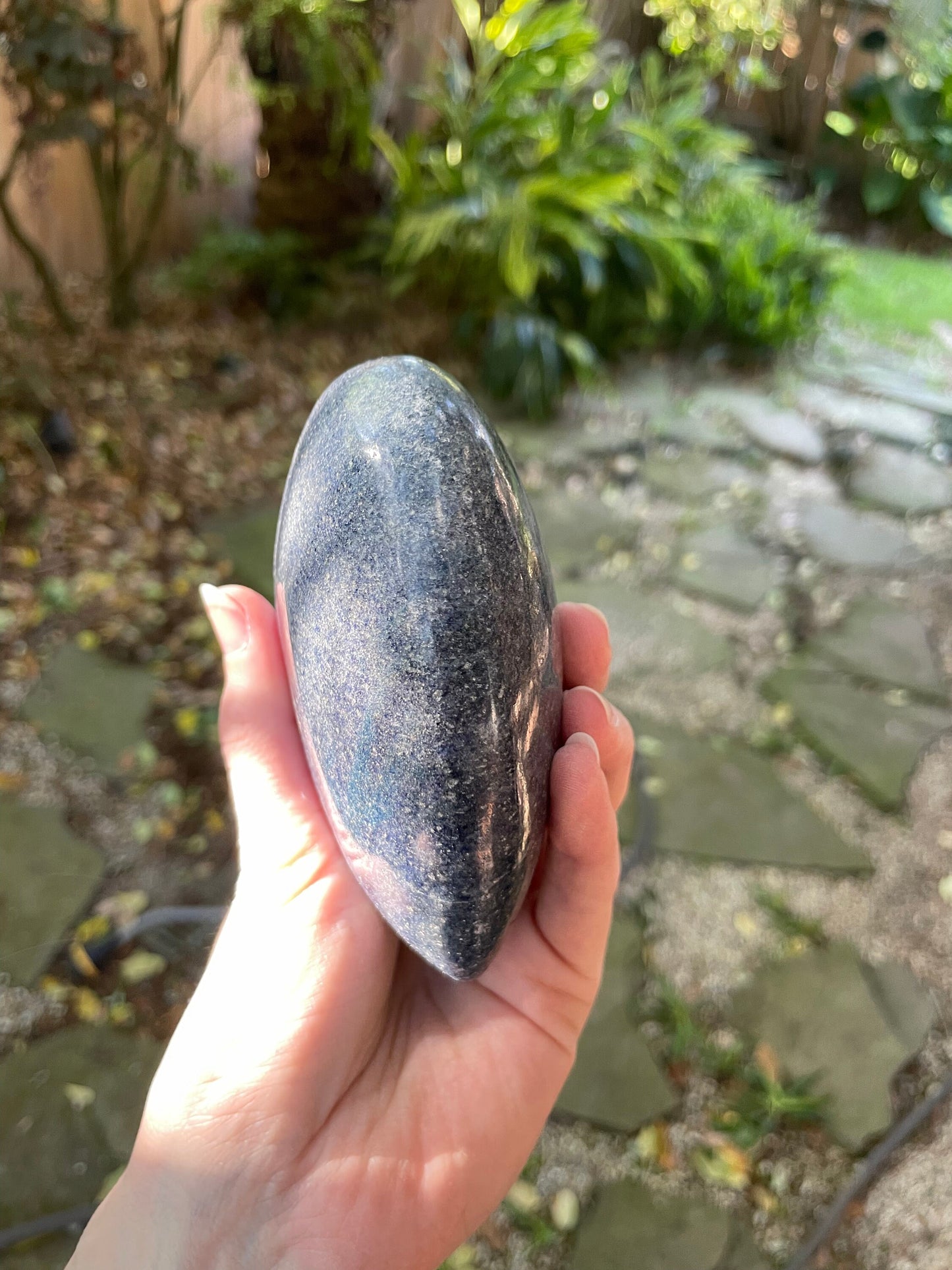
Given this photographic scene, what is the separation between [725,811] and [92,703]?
170 centimetres

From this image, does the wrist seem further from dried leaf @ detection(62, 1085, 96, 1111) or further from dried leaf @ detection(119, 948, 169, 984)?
dried leaf @ detection(119, 948, 169, 984)

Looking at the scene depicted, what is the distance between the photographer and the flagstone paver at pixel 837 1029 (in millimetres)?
1727

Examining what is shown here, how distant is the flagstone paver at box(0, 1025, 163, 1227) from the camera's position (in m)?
1.49

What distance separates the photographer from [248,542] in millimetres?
2803

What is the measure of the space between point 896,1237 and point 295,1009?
129 centimetres

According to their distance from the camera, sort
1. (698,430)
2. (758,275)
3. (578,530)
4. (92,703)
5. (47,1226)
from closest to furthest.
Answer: (47,1226)
(92,703)
(578,530)
(698,430)
(758,275)

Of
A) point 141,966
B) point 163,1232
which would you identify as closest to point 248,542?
point 141,966

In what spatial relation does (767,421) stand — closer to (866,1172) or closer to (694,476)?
(694,476)

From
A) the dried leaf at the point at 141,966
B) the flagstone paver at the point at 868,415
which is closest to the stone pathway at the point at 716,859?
the dried leaf at the point at 141,966

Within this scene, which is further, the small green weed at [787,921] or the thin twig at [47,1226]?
the small green weed at [787,921]

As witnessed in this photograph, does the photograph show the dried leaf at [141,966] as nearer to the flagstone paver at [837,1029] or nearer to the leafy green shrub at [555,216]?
the flagstone paver at [837,1029]

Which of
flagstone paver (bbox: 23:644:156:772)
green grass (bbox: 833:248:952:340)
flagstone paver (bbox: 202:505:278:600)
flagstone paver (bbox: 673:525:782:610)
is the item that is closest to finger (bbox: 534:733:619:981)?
flagstone paver (bbox: 23:644:156:772)

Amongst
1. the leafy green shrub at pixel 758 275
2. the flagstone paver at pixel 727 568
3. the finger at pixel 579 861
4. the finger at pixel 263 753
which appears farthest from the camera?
the leafy green shrub at pixel 758 275

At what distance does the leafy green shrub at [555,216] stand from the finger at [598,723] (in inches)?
104
